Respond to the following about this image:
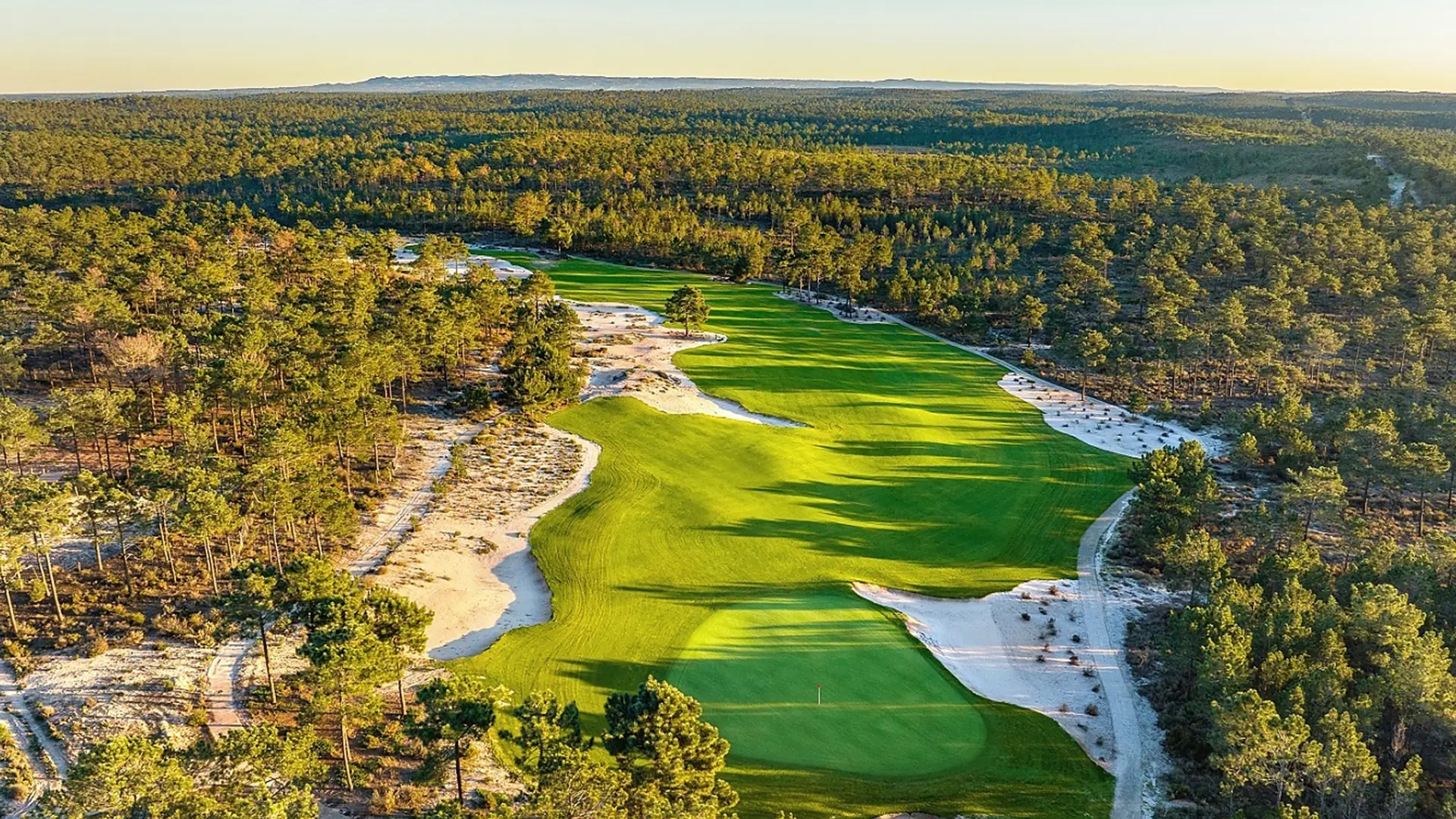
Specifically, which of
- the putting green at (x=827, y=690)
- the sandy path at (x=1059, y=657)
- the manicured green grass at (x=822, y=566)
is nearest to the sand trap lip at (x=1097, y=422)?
the manicured green grass at (x=822, y=566)

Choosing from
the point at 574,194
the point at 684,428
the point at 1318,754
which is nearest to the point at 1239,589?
the point at 1318,754

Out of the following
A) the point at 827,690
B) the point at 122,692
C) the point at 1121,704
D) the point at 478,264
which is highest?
the point at 478,264

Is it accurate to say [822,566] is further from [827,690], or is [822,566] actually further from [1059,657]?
[1059,657]

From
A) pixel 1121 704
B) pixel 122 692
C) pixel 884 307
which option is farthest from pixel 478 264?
pixel 1121 704

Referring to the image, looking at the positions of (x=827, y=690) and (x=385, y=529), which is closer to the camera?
(x=827, y=690)

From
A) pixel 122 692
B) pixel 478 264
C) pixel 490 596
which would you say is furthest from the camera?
pixel 478 264

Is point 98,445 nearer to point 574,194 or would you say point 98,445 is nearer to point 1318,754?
point 1318,754

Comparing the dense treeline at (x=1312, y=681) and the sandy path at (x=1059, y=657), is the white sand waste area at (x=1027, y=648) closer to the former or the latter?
Result: the sandy path at (x=1059, y=657)
